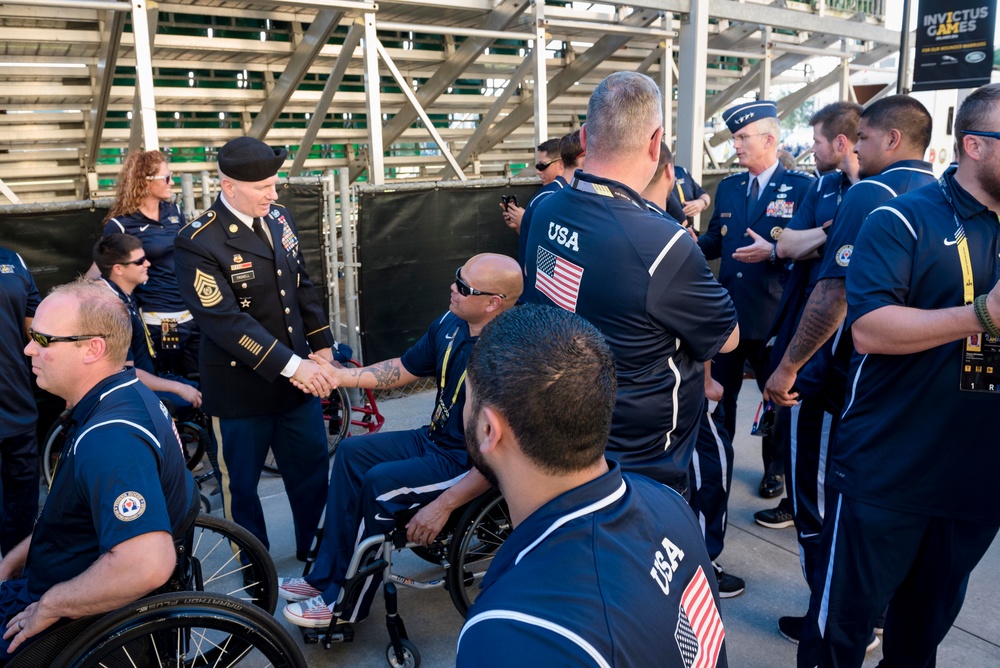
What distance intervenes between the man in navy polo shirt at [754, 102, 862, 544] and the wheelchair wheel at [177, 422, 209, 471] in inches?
124

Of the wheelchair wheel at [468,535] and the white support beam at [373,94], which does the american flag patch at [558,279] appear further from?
the white support beam at [373,94]

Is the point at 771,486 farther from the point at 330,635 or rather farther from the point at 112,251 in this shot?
the point at 112,251

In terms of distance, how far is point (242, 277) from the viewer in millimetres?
3188

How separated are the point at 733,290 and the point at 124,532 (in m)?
3.41

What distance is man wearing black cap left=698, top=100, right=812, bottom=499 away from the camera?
4125 mm

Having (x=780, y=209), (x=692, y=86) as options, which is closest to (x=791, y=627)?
(x=780, y=209)

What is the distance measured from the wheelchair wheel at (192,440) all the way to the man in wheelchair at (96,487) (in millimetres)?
2021

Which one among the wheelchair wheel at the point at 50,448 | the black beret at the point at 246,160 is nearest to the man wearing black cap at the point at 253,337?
the black beret at the point at 246,160

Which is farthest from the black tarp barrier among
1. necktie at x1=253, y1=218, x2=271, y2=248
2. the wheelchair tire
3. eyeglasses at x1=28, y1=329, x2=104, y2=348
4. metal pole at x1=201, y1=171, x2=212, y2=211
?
eyeglasses at x1=28, y1=329, x2=104, y2=348

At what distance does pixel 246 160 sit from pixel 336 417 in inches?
94.2

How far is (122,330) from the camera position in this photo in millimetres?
2209

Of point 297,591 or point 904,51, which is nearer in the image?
point 297,591

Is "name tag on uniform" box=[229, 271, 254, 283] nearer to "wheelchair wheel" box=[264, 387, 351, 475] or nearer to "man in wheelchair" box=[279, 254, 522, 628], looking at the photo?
"man in wheelchair" box=[279, 254, 522, 628]

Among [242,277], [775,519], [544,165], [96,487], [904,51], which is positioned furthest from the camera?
[904,51]
